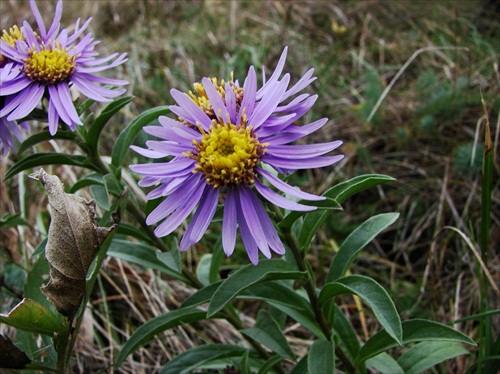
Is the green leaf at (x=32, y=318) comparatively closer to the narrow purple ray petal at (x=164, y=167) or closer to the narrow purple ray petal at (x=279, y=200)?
the narrow purple ray petal at (x=164, y=167)

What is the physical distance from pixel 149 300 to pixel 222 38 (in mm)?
3823

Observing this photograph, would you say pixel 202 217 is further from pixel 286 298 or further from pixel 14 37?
pixel 14 37

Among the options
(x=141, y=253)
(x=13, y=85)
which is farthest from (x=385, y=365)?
(x=13, y=85)

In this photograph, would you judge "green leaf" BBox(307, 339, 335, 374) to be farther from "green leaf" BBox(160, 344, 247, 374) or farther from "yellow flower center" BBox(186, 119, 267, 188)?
"yellow flower center" BBox(186, 119, 267, 188)

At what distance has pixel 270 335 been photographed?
259 cm

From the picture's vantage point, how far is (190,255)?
13.1ft

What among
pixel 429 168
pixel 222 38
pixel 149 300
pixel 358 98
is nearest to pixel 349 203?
pixel 429 168

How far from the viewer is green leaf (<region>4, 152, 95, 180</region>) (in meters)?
2.37

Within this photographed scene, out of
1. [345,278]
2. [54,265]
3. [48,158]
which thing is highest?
[48,158]

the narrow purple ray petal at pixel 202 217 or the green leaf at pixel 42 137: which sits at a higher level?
the green leaf at pixel 42 137

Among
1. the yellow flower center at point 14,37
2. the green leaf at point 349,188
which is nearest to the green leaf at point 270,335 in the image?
the green leaf at point 349,188

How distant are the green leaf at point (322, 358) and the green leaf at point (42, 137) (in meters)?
1.42

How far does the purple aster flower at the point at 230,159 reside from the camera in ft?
6.11

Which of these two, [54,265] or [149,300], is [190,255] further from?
[54,265]
